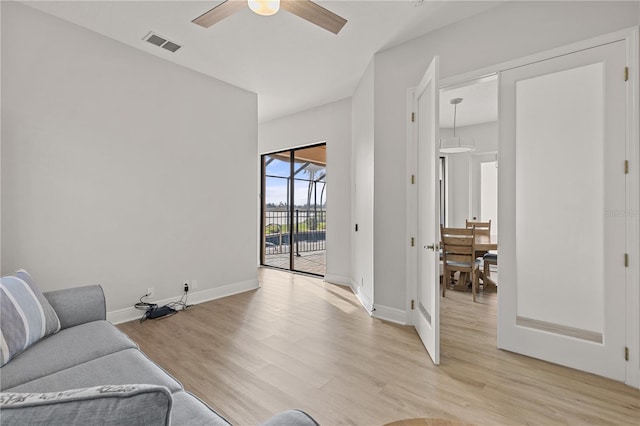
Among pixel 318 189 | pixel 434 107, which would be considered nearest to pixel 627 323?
pixel 434 107

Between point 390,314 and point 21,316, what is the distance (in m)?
2.87

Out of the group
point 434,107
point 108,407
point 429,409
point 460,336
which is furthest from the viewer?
point 460,336

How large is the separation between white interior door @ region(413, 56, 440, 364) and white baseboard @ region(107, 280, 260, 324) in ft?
7.88

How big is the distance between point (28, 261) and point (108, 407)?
2.86 m

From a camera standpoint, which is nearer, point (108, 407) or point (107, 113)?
point (108, 407)

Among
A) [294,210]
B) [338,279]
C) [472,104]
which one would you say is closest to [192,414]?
[338,279]

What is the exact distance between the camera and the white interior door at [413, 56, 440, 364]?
2291mm

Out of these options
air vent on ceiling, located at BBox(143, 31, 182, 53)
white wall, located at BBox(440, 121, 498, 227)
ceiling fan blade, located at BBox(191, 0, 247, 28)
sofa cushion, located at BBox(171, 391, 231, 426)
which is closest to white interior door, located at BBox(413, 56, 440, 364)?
ceiling fan blade, located at BBox(191, 0, 247, 28)

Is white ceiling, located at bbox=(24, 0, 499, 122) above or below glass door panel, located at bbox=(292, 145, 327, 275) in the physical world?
above

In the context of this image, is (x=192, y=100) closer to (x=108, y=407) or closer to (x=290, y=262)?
(x=290, y=262)

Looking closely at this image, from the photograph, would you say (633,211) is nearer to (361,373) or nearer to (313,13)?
(361,373)

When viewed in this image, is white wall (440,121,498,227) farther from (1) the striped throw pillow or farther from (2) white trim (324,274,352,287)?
(1) the striped throw pillow

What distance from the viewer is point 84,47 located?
284 centimetres

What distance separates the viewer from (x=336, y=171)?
4.83m
